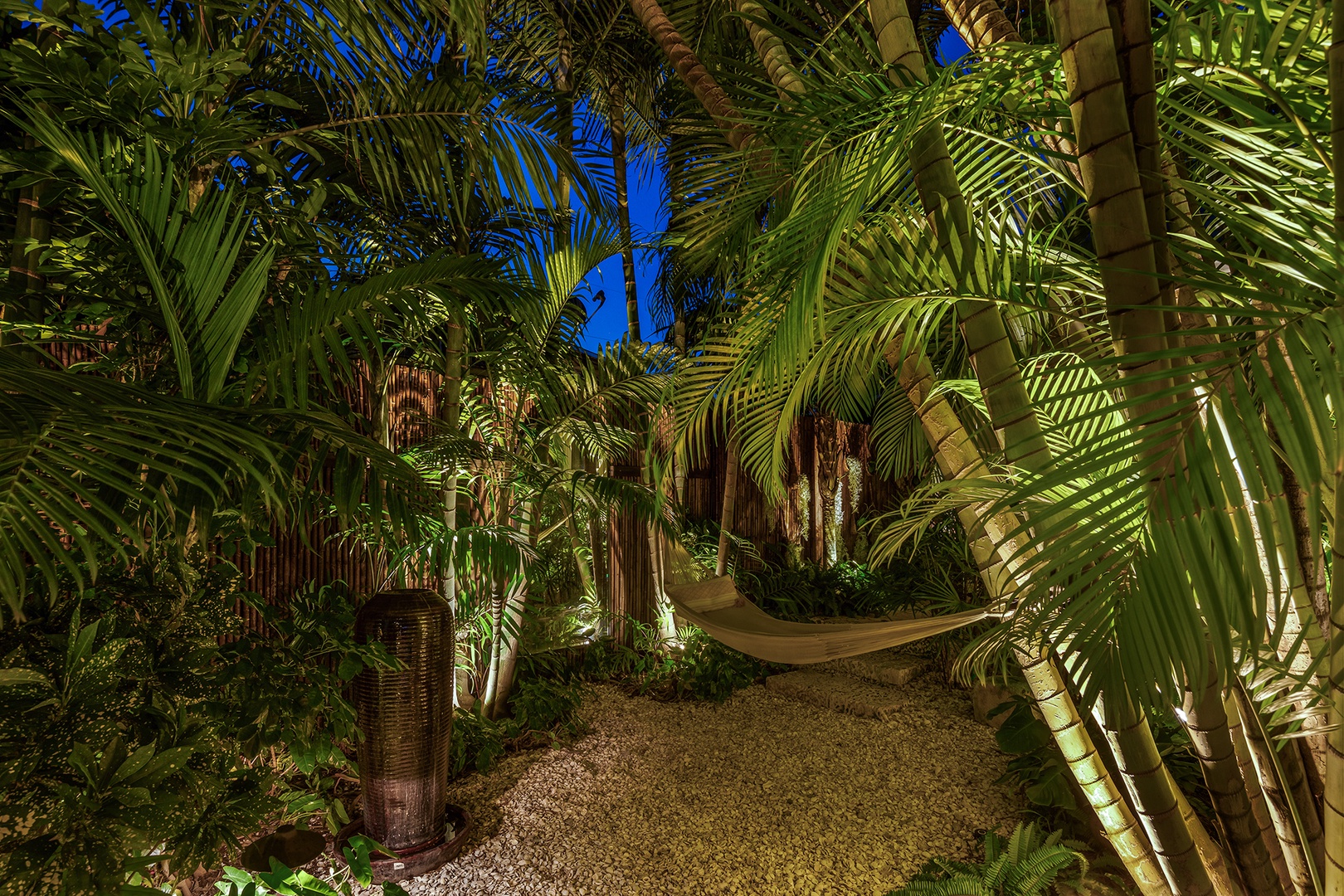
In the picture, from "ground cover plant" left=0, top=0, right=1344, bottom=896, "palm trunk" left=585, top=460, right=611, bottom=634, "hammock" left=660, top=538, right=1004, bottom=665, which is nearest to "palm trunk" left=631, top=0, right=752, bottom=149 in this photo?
"ground cover plant" left=0, top=0, right=1344, bottom=896

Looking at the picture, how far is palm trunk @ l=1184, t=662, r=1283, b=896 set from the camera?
1054 millimetres

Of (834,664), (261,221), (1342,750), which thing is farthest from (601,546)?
(1342,750)

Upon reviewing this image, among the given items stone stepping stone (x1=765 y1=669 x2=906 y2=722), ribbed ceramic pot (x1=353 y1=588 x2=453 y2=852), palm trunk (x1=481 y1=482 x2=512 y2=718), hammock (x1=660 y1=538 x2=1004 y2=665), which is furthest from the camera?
stone stepping stone (x1=765 y1=669 x2=906 y2=722)

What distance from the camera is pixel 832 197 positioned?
991 millimetres

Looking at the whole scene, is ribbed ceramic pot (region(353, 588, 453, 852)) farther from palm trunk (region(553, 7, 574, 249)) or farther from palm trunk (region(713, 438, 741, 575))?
palm trunk (region(713, 438, 741, 575))

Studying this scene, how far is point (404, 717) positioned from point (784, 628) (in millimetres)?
1275

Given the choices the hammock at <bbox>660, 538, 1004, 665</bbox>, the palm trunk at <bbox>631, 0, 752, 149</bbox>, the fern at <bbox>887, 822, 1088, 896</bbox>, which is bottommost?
the fern at <bbox>887, 822, 1088, 896</bbox>

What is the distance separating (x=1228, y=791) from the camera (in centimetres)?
115

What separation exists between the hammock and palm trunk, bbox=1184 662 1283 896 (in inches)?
12.4

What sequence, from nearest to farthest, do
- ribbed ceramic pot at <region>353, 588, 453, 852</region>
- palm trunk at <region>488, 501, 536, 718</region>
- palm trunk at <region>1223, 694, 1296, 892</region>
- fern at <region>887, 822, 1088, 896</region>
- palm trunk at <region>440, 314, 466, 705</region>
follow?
palm trunk at <region>1223, 694, 1296, 892</region> < fern at <region>887, 822, 1088, 896</region> < ribbed ceramic pot at <region>353, 588, 453, 852</region> < palm trunk at <region>440, 314, 466, 705</region> < palm trunk at <region>488, 501, 536, 718</region>

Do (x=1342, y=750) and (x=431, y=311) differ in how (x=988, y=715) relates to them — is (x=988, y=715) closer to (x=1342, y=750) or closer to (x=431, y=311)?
(x=1342, y=750)

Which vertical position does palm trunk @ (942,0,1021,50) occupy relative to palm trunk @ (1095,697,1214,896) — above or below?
above

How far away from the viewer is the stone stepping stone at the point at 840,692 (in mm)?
3820

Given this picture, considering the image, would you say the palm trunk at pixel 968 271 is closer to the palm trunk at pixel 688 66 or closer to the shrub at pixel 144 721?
the palm trunk at pixel 688 66
